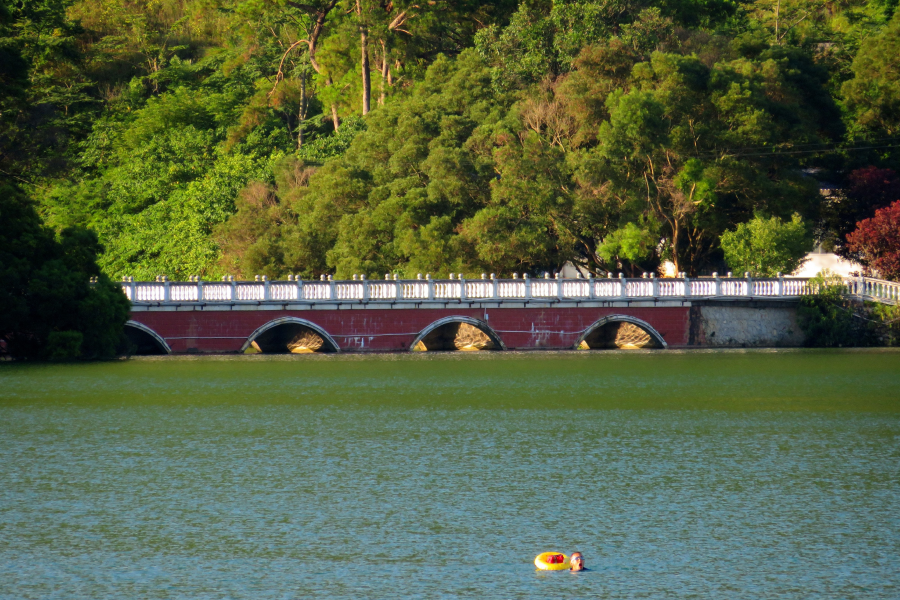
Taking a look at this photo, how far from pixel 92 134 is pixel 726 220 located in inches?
1378

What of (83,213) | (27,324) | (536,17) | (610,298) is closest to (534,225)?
(610,298)

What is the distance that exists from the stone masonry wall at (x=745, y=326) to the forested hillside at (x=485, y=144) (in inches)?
115

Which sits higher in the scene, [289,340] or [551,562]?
[289,340]

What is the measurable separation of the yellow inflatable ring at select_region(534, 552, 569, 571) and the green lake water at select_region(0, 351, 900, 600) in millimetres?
91

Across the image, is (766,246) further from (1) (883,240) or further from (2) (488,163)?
(2) (488,163)

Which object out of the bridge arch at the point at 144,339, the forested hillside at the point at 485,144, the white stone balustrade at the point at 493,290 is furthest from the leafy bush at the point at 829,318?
the bridge arch at the point at 144,339

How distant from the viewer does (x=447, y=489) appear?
644 inches

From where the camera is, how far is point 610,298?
40281 millimetres

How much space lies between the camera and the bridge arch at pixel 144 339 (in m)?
37.8

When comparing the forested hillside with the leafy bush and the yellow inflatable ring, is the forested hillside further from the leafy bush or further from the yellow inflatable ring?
the yellow inflatable ring

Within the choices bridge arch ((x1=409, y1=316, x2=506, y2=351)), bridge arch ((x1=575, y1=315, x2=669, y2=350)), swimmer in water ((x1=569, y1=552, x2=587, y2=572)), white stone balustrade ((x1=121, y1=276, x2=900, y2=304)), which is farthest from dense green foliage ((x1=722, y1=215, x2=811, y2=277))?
swimmer in water ((x1=569, y1=552, x2=587, y2=572))

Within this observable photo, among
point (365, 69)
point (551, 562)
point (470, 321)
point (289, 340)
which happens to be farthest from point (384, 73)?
point (551, 562)

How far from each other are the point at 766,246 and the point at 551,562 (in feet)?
107

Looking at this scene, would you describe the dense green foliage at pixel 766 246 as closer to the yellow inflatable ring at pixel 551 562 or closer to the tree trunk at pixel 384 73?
the tree trunk at pixel 384 73
